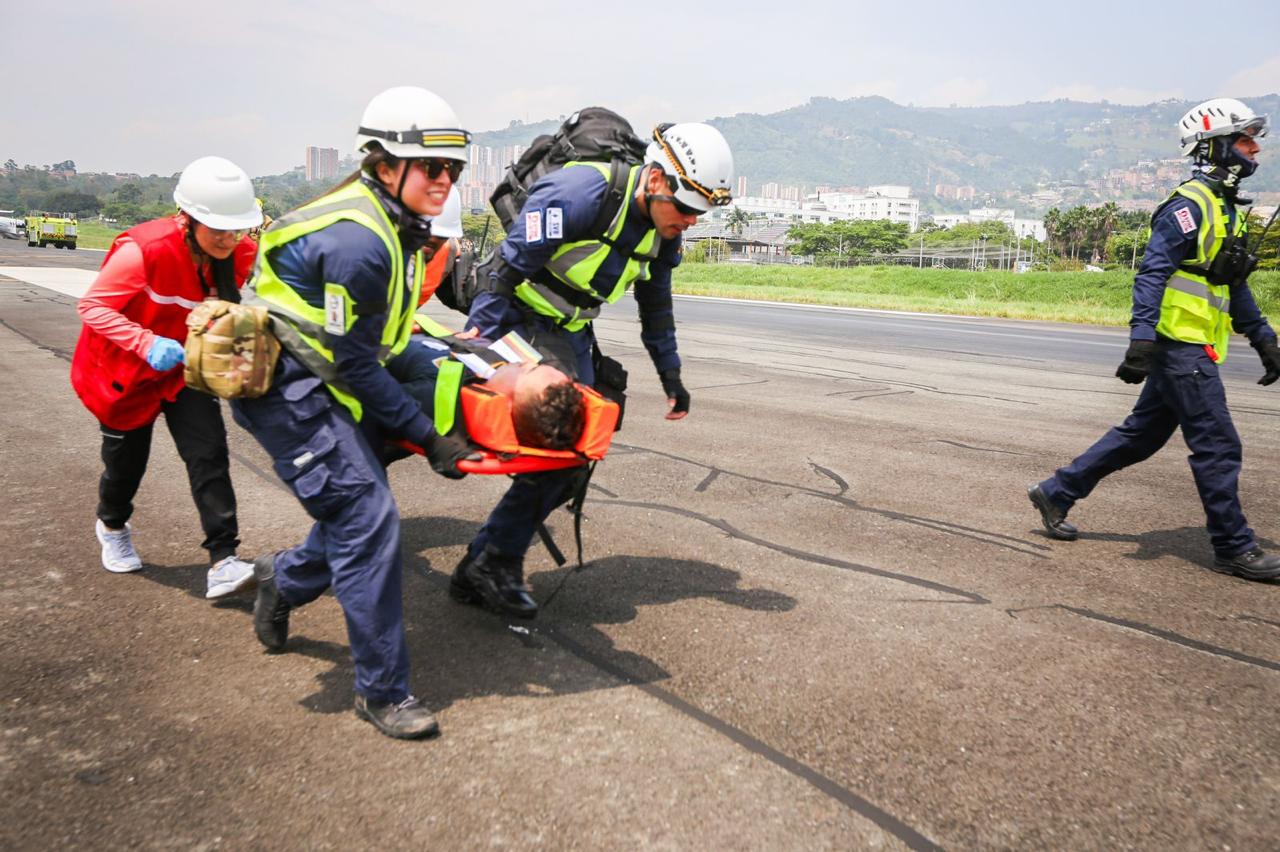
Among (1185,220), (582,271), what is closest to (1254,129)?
(1185,220)

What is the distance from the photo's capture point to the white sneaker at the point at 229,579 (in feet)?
13.9

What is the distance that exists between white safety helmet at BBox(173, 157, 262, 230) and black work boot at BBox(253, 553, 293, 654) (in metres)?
1.48

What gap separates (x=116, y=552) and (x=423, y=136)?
111 inches

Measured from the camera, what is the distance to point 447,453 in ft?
10.3

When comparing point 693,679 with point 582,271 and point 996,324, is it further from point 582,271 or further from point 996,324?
point 996,324

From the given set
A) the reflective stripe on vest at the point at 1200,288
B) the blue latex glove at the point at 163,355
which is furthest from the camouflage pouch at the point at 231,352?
the reflective stripe on vest at the point at 1200,288

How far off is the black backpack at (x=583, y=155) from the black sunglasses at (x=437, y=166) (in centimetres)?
80

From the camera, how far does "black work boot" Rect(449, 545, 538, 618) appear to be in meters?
4.10

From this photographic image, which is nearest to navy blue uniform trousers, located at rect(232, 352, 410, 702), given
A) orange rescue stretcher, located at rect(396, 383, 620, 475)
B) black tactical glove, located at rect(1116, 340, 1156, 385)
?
orange rescue stretcher, located at rect(396, 383, 620, 475)

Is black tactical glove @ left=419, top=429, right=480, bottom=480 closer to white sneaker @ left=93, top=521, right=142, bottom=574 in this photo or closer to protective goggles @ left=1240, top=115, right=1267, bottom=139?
white sneaker @ left=93, top=521, right=142, bottom=574

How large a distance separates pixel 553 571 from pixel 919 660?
1.84 meters

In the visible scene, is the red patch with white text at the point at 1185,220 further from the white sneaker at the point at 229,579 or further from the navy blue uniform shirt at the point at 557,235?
the white sneaker at the point at 229,579

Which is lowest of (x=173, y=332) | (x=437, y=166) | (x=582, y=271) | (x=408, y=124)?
(x=173, y=332)

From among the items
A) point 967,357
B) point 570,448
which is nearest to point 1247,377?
point 967,357
